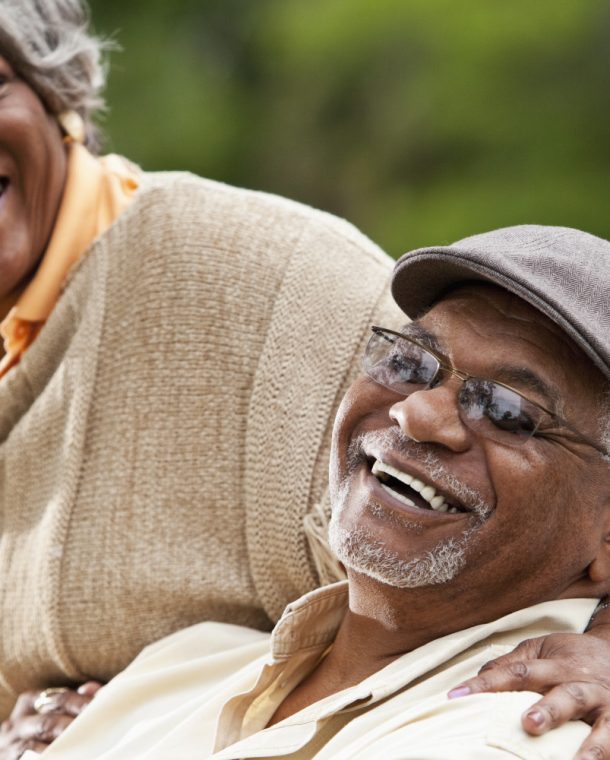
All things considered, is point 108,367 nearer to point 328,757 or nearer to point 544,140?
point 328,757

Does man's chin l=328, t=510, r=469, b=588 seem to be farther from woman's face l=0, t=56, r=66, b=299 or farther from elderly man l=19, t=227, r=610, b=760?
woman's face l=0, t=56, r=66, b=299

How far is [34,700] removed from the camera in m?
3.00

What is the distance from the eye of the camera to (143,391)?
302 cm

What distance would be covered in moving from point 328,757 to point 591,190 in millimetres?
7425

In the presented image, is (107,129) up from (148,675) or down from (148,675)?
down

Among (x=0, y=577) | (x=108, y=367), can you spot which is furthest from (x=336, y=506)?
(x=0, y=577)

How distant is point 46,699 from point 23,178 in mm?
1145

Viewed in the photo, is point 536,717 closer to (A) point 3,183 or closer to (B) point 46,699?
(B) point 46,699

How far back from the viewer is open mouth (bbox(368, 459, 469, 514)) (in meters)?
2.21

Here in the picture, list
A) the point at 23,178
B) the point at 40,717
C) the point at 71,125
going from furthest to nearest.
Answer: the point at 71,125
the point at 23,178
the point at 40,717

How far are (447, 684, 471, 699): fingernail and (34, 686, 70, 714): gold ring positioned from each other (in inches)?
47.3

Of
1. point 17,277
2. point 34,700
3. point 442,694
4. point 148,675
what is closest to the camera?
point 442,694

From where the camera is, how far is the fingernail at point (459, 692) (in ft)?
6.48

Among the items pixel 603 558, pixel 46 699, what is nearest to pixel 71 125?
pixel 46 699
